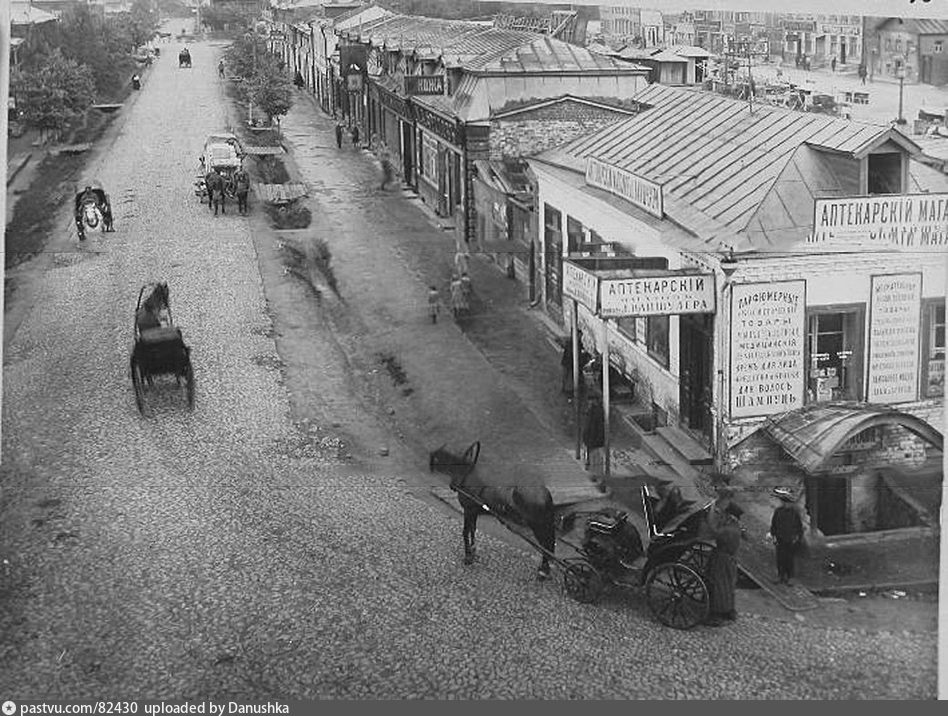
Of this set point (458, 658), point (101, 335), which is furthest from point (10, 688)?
point (101, 335)

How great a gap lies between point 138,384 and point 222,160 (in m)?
5.15

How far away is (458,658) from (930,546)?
11.1ft

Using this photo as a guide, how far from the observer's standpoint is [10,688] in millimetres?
6852

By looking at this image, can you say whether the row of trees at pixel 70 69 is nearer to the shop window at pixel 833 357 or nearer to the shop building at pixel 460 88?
the shop building at pixel 460 88

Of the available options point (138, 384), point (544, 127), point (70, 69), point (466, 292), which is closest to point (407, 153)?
point (544, 127)

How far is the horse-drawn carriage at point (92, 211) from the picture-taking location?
12531mm

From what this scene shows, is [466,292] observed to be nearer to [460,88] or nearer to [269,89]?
[460,88]

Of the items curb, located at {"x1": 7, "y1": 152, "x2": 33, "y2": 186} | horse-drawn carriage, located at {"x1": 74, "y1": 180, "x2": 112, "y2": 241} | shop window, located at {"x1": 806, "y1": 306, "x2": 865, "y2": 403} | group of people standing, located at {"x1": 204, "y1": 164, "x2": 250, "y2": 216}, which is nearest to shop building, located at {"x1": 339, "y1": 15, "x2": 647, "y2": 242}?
group of people standing, located at {"x1": 204, "y1": 164, "x2": 250, "y2": 216}


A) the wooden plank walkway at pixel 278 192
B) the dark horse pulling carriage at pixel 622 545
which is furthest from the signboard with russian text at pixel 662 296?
the wooden plank walkway at pixel 278 192

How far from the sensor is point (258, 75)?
19.7m

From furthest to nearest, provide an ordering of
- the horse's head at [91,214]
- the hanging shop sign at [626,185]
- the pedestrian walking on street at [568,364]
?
the horse's head at [91,214]
the pedestrian walking on street at [568,364]
the hanging shop sign at [626,185]

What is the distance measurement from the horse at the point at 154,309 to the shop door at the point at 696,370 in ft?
14.9

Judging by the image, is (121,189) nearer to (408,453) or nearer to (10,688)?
(408,453)

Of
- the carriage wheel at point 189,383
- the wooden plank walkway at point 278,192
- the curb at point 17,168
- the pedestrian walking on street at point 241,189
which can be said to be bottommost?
the carriage wheel at point 189,383
